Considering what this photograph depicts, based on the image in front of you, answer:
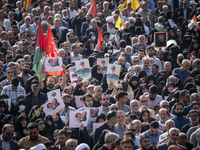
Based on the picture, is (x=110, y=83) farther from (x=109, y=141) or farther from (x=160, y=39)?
(x=109, y=141)

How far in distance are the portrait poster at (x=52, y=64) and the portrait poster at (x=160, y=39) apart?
4.55m

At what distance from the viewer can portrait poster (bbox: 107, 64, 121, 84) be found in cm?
1650

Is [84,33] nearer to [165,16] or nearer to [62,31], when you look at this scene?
[62,31]

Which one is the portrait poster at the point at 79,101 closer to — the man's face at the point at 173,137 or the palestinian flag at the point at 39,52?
the palestinian flag at the point at 39,52

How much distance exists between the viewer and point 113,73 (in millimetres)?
16547

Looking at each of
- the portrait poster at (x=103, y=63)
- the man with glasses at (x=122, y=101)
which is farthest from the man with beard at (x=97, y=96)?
the portrait poster at (x=103, y=63)

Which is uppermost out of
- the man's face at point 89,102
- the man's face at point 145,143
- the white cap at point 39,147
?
the man's face at point 89,102

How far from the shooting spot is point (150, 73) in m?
17.1

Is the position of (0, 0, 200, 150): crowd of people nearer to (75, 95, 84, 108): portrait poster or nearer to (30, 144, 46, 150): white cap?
(30, 144, 46, 150): white cap

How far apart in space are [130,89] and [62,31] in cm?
618

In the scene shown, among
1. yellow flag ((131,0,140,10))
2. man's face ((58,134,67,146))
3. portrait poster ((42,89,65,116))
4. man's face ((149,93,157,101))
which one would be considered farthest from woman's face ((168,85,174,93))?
yellow flag ((131,0,140,10))

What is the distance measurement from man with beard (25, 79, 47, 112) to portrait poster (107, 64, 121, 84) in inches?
85.1

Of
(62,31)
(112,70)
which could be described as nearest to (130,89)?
(112,70)

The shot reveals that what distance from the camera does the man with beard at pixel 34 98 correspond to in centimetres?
1485
